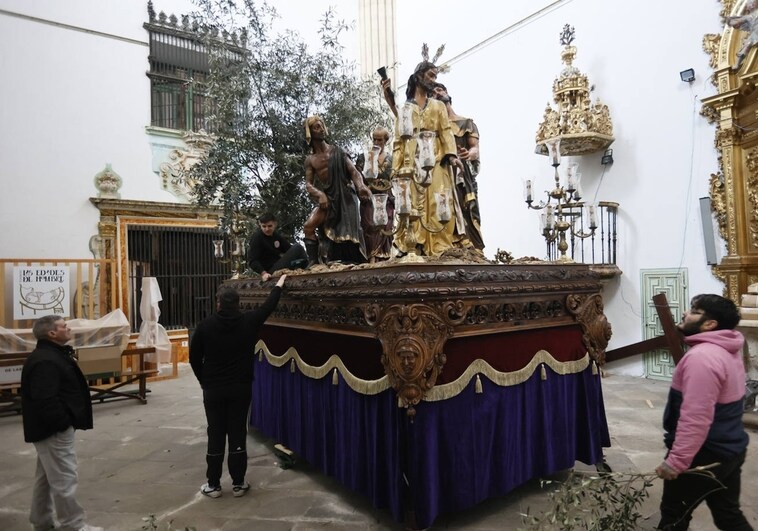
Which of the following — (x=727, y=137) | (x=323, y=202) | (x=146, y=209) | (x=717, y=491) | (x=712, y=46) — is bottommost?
(x=717, y=491)

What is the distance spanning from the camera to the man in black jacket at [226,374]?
3020 millimetres

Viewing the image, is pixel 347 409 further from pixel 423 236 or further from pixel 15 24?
pixel 15 24

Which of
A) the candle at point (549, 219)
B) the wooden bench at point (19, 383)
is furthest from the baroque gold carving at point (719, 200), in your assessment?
the wooden bench at point (19, 383)

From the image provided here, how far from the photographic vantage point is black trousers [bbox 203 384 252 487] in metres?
3.06

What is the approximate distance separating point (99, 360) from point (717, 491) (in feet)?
19.8

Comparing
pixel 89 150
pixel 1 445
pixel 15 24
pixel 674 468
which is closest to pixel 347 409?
pixel 674 468

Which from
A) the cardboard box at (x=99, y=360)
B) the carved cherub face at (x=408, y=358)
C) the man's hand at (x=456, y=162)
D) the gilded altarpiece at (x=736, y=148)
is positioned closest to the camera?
the carved cherub face at (x=408, y=358)

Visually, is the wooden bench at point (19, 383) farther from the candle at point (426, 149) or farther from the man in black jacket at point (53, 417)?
the candle at point (426, 149)

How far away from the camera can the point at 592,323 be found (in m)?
3.06

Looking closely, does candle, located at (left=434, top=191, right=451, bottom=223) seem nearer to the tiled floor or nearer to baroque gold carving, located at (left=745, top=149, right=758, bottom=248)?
the tiled floor

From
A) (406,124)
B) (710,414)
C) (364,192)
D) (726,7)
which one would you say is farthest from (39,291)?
(726,7)

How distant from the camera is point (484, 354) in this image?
2.64 meters

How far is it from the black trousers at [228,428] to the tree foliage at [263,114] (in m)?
3.01

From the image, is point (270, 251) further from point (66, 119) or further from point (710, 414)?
point (66, 119)
